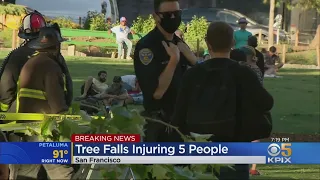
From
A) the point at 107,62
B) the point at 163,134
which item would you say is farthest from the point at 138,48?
the point at 107,62

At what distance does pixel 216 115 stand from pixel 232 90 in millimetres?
168

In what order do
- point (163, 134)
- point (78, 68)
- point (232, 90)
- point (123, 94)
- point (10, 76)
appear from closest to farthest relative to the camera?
point (232, 90)
point (163, 134)
point (10, 76)
point (123, 94)
point (78, 68)

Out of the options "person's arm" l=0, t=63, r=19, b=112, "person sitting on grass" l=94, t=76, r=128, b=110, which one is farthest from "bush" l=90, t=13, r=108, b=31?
"person's arm" l=0, t=63, r=19, b=112

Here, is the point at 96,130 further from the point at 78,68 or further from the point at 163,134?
the point at 78,68

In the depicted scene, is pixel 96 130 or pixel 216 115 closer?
pixel 96 130

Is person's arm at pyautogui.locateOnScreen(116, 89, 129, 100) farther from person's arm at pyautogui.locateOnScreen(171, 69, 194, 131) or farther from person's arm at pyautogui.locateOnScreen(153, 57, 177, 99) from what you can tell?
person's arm at pyautogui.locateOnScreen(171, 69, 194, 131)

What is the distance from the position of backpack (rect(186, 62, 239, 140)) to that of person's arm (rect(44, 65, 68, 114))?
1319 millimetres

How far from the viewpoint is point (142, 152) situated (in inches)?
143

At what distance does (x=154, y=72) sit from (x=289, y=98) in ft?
45.7

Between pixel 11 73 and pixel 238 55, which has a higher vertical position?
pixel 11 73

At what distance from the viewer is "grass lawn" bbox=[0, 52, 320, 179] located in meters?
9.88

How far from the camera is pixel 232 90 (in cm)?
461

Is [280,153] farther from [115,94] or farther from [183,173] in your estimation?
[115,94]

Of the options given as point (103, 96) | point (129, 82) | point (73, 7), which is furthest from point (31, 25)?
point (73, 7)
